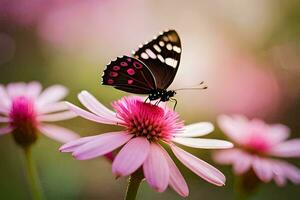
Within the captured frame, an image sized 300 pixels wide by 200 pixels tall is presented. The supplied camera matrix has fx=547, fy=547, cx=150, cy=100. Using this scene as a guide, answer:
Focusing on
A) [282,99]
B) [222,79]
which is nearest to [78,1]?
[222,79]

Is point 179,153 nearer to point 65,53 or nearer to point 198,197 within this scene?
point 198,197

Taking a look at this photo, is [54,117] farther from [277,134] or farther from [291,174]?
[277,134]

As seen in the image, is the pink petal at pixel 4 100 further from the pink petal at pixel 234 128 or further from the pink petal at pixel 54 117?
the pink petal at pixel 234 128

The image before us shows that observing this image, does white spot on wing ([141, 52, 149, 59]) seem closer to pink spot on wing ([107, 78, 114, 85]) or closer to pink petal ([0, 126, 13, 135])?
pink spot on wing ([107, 78, 114, 85])

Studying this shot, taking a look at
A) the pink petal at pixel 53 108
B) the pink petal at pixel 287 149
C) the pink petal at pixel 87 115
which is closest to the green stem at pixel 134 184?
the pink petal at pixel 87 115

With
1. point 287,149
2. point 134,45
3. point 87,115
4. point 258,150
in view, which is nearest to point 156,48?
point 87,115

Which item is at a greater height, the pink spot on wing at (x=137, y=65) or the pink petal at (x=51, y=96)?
the pink spot on wing at (x=137, y=65)
